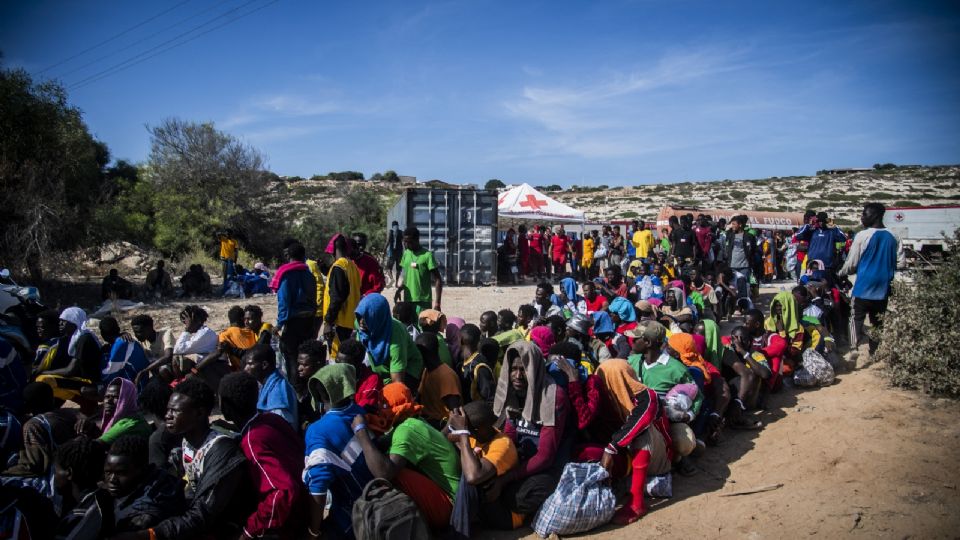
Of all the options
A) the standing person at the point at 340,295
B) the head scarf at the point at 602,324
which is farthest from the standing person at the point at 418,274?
the head scarf at the point at 602,324

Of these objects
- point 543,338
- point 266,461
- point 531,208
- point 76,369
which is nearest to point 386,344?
point 543,338

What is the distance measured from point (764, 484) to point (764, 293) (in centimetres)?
1033

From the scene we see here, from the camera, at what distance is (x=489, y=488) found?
3.70 metres

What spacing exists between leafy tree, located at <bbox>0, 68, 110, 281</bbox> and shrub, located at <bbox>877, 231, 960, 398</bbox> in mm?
14096

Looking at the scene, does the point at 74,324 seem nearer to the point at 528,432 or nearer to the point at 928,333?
the point at 528,432

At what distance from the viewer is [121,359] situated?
212 inches

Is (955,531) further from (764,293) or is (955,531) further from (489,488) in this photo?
(764,293)

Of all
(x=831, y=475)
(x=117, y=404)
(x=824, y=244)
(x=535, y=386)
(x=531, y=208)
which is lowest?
(x=831, y=475)

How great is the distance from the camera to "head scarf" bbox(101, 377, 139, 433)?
427cm

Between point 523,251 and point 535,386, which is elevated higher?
point 523,251

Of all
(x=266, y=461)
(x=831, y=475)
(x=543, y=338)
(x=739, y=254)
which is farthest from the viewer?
(x=739, y=254)

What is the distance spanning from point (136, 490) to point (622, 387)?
315 centimetres

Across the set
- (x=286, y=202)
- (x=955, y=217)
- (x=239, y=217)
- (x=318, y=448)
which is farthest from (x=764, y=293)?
(x=286, y=202)

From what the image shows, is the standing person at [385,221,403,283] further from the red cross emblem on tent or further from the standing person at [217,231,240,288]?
the red cross emblem on tent
